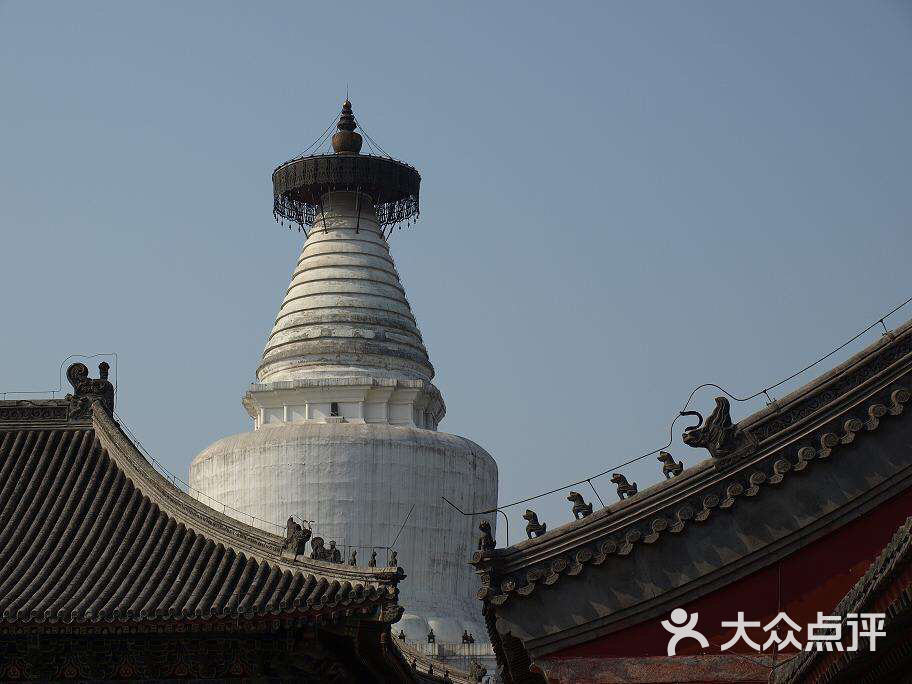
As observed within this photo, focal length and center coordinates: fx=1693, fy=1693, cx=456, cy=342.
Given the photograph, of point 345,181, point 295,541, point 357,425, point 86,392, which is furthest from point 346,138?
point 295,541

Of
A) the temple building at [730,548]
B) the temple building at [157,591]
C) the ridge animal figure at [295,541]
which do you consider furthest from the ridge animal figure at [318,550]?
the temple building at [730,548]

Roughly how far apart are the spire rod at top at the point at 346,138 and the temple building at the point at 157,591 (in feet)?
64.2

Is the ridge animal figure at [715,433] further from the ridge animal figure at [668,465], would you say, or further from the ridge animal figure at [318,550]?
the ridge animal figure at [318,550]

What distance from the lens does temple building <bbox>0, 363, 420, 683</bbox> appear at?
73.1ft

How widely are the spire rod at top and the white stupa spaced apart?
0.04 m

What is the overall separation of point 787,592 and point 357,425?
1025 inches

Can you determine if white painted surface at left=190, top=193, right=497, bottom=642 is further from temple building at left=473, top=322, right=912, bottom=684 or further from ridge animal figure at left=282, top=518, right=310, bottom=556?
temple building at left=473, top=322, right=912, bottom=684

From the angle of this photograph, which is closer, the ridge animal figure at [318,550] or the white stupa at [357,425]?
the ridge animal figure at [318,550]

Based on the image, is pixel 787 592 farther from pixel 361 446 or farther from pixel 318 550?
pixel 361 446

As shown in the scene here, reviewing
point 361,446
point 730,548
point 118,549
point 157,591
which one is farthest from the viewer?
point 361,446

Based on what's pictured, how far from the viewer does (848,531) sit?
16781 mm

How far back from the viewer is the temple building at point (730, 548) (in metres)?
16.7

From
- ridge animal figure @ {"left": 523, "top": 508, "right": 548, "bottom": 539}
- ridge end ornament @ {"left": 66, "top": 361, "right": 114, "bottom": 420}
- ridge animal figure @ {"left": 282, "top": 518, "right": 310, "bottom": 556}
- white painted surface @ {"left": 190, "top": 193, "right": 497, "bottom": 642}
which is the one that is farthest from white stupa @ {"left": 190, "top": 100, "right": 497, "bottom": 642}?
ridge animal figure @ {"left": 523, "top": 508, "right": 548, "bottom": 539}

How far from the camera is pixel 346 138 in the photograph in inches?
1822
